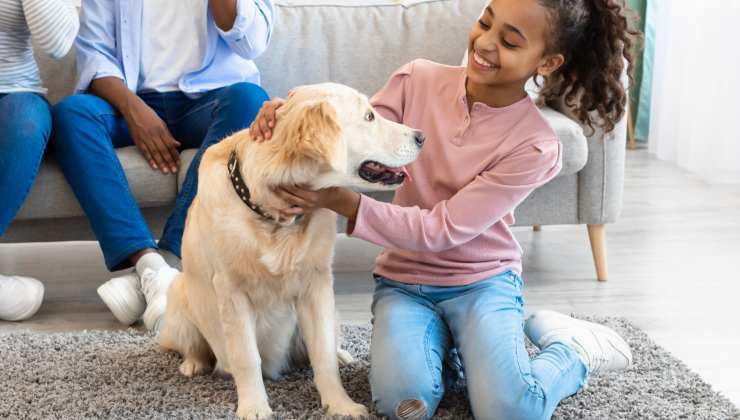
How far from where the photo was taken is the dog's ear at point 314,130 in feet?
4.60

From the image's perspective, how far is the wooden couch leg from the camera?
2652 millimetres

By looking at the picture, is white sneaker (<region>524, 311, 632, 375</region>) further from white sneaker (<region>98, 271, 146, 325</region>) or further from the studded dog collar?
white sneaker (<region>98, 271, 146, 325</region>)

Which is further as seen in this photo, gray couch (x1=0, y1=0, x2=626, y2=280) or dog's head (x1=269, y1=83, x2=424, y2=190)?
gray couch (x1=0, y1=0, x2=626, y2=280)

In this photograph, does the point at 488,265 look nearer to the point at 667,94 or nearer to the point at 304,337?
the point at 304,337

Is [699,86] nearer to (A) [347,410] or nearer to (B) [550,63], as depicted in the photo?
(B) [550,63]

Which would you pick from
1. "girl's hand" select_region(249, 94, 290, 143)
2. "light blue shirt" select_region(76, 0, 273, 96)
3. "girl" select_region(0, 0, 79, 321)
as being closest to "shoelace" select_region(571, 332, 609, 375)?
"girl's hand" select_region(249, 94, 290, 143)

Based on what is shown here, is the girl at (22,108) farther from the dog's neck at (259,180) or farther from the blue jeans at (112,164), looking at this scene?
the dog's neck at (259,180)

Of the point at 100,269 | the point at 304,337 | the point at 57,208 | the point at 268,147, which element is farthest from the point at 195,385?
the point at 100,269

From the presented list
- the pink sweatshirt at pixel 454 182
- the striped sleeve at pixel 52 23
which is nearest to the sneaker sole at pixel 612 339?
the pink sweatshirt at pixel 454 182

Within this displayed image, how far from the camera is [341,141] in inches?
56.1

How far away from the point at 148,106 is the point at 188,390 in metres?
1.02

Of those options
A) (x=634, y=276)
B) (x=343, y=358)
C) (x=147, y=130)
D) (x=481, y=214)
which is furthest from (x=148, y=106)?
(x=634, y=276)

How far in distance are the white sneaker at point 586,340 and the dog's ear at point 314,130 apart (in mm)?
667

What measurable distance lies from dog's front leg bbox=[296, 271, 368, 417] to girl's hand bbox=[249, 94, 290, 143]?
287 mm
